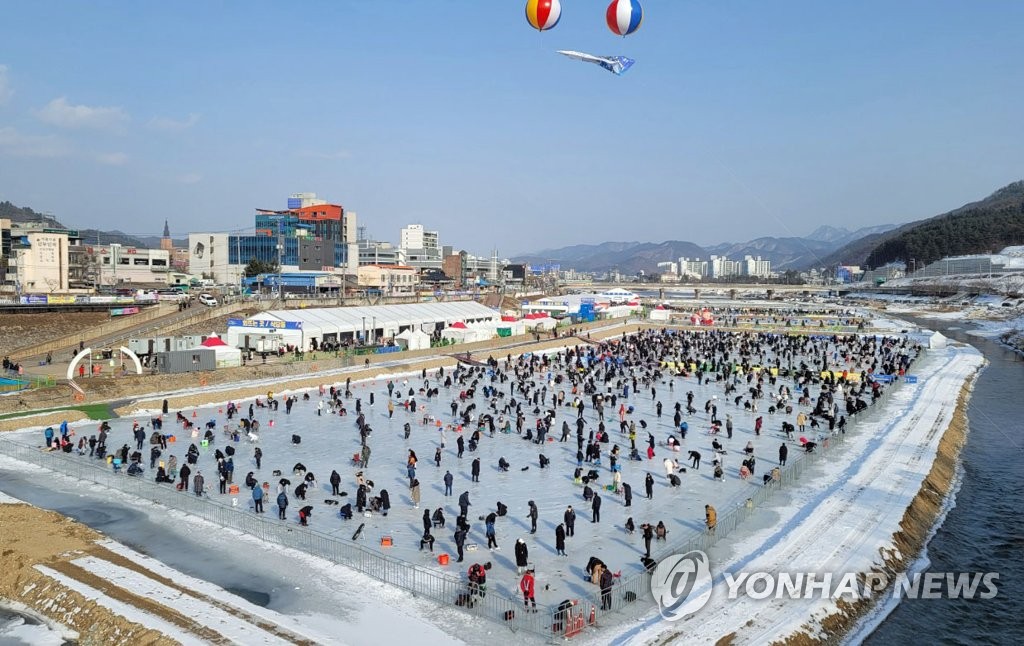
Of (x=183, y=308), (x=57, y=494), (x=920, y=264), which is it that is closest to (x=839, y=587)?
(x=57, y=494)

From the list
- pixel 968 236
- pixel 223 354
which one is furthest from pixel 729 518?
pixel 968 236

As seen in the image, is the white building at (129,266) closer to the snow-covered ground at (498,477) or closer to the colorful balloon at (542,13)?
the snow-covered ground at (498,477)

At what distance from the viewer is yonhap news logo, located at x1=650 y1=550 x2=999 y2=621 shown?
466 inches

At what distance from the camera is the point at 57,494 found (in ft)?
54.5

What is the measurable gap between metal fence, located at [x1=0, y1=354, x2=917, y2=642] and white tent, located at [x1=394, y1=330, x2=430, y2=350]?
78.9 ft

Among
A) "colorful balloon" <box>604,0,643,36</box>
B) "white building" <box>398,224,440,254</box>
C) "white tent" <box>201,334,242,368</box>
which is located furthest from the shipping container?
"white building" <box>398,224,440,254</box>

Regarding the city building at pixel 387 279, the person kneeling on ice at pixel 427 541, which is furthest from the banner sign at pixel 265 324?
the city building at pixel 387 279

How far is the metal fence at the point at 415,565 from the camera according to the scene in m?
10.9

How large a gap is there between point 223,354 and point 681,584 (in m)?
26.9

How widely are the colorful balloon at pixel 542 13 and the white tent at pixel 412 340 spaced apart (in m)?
26.2

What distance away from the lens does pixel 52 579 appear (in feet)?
37.9

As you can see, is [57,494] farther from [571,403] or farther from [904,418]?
[904,418]

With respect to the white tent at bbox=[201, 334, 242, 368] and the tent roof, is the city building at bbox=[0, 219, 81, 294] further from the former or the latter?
the white tent at bbox=[201, 334, 242, 368]

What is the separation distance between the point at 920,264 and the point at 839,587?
647ft
